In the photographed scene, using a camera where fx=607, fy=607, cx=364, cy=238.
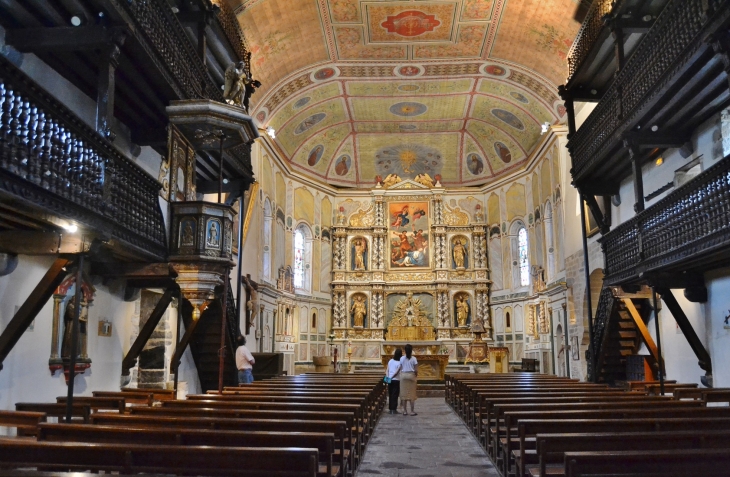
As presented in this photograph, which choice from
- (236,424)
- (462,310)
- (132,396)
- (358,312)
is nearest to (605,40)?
(236,424)

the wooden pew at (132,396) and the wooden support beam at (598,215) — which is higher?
the wooden support beam at (598,215)

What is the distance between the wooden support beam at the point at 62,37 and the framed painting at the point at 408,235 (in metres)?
23.2

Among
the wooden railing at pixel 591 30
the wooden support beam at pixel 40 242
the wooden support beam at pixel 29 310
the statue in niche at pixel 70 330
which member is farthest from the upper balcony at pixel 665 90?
the statue in niche at pixel 70 330

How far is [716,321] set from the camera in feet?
37.7

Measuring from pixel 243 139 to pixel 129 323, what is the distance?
4632 millimetres

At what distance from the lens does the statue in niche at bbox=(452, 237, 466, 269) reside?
30203 millimetres

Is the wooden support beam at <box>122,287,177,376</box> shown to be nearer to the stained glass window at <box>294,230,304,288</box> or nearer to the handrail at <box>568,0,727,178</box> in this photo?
the handrail at <box>568,0,727,178</box>

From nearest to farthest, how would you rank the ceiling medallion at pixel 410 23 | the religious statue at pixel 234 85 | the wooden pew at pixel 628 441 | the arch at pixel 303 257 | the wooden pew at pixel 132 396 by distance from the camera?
the wooden pew at pixel 628 441, the wooden pew at pixel 132 396, the religious statue at pixel 234 85, the ceiling medallion at pixel 410 23, the arch at pixel 303 257

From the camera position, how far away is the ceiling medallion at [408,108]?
84.8ft

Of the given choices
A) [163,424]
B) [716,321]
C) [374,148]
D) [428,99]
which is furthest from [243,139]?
[374,148]

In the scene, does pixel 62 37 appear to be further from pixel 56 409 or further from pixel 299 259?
pixel 299 259

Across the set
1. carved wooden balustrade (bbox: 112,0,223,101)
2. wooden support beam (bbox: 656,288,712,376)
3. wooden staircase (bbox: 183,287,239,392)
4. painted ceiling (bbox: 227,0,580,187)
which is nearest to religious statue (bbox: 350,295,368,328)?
painted ceiling (bbox: 227,0,580,187)

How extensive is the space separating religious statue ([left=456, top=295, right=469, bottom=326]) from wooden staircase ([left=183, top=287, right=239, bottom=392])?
1726 cm

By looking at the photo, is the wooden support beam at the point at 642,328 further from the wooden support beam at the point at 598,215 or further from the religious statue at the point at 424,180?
the religious statue at the point at 424,180
